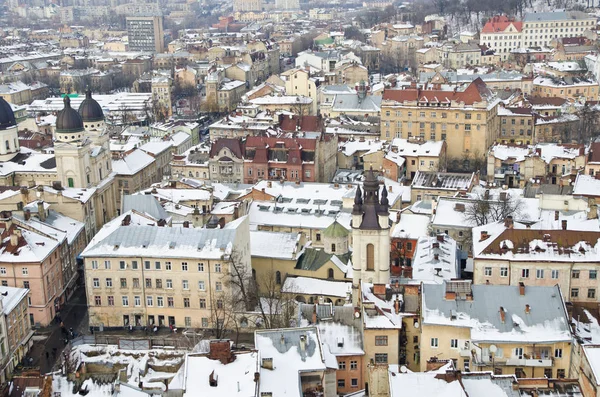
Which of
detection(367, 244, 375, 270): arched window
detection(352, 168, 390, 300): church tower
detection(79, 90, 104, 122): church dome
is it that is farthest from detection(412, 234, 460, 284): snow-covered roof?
detection(79, 90, 104, 122): church dome

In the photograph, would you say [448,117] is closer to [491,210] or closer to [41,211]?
[491,210]

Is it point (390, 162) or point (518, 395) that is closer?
point (518, 395)

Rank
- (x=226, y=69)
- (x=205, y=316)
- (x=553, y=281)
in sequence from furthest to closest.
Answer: (x=226, y=69), (x=205, y=316), (x=553, y=281)

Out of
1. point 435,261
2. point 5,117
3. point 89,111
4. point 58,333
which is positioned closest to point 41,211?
point 58,333

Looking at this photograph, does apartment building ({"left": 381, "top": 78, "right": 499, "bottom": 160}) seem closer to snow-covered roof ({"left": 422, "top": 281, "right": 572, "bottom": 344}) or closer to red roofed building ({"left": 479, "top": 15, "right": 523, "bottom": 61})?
snow-covered roof ({"left": 422, "top": 281, "right": 572, "bottom": 344})

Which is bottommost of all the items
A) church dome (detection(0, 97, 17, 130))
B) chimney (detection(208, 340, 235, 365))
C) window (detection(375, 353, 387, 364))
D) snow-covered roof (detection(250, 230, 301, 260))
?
window (detection(375, 353, 387, 364))

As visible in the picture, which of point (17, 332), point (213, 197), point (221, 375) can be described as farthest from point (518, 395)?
point (213, 197)

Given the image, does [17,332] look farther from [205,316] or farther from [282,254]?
[282,254]

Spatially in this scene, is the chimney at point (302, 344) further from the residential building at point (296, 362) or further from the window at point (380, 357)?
the window at point (380, 357)
